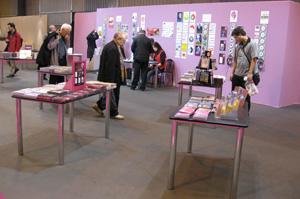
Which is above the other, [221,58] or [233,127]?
[221,58]

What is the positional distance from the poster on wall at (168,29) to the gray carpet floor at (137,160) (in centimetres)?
376

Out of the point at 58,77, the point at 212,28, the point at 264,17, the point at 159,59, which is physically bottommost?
the point at 58,77

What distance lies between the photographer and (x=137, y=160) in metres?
3.70

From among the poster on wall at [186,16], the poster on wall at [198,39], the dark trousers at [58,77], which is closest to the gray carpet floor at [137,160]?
the dark trousers at [58,77]

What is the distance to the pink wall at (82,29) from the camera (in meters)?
13.9

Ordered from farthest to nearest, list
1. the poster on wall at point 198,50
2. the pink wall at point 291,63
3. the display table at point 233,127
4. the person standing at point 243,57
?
the poster on wall at point 198,50 → the pink wall at point 291,63 → the person standing at point 243,57 → the display table at point 233,127

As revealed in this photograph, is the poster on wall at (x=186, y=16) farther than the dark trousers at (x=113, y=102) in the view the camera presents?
Yes

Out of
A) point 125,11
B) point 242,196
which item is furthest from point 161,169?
point 125,11

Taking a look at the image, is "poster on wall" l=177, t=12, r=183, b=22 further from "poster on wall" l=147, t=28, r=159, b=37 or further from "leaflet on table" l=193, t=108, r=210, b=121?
"leaflet on table" l=193, t=108, r=210, b=121

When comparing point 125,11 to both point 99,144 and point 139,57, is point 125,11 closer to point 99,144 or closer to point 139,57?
point 139,57

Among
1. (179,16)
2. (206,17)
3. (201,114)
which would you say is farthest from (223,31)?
(201,114)

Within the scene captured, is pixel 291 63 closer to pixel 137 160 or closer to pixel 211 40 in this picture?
pixel 211 40

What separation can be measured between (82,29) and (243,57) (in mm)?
10337

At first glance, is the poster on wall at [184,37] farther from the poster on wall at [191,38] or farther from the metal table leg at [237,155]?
the metal table leg at [237,155]
